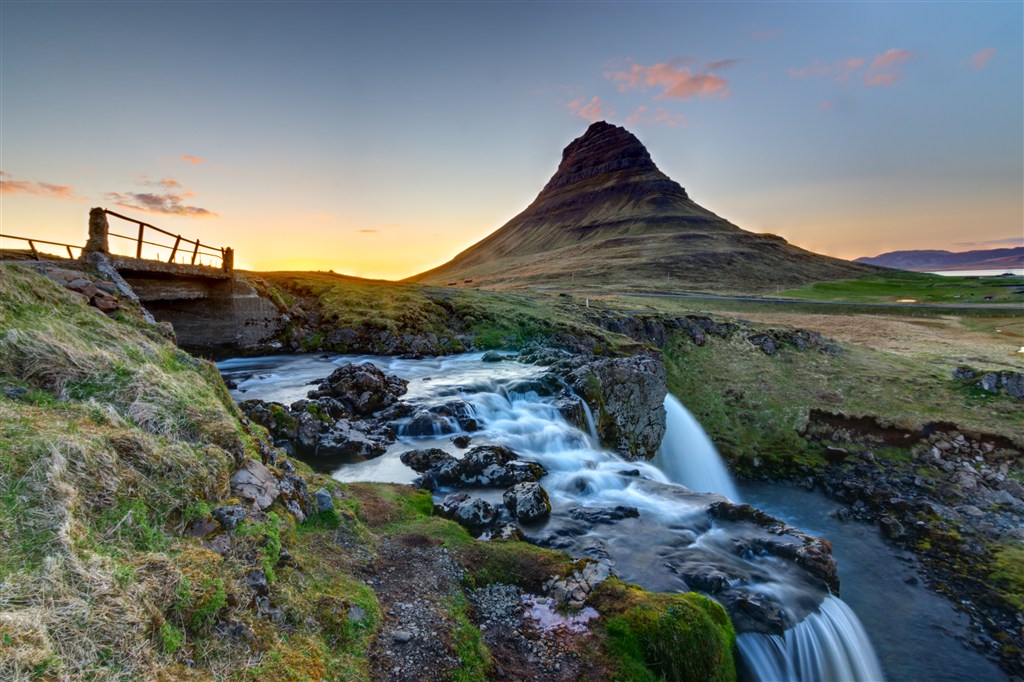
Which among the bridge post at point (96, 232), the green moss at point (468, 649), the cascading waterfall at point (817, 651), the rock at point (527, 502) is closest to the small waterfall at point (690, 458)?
the cascading waterfall at point (817, 651)

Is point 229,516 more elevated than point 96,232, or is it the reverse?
point 96,232

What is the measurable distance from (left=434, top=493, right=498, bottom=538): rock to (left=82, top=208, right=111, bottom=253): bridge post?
19.0m

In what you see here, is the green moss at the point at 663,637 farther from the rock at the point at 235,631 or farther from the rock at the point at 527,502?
the rock at the point at 235,631

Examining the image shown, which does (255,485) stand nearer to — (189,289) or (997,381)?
(189,289)

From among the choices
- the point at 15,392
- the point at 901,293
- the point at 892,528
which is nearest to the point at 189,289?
the point at 15,392

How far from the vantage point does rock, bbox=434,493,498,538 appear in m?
11.7

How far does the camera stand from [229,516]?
7.19m

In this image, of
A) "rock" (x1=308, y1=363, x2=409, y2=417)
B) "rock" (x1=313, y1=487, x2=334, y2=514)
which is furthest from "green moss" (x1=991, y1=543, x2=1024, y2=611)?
"rock" (x1=308, y1=363, x2=409, y2=417)

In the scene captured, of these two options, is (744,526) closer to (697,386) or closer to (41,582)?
(41,582)

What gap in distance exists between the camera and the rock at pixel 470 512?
1172cm

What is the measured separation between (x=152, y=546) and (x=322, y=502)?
4.08 meters

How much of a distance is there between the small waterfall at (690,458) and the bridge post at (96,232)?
30056 millimetres

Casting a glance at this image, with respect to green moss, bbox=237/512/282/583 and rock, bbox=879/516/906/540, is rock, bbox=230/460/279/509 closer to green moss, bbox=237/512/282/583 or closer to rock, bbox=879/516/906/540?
green moss, bbox=237/512/282/583

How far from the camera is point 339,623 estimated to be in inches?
270
